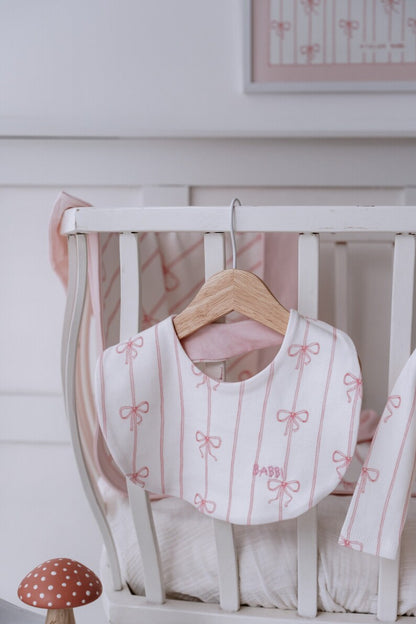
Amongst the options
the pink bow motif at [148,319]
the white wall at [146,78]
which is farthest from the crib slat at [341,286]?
the pink bow motif at [148,319]

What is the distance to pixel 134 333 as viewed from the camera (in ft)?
2.85

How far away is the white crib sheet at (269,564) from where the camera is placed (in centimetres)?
85

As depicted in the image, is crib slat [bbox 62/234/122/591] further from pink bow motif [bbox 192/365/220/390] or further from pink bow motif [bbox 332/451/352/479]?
pink bow motif [bbox 332/451/352/479]

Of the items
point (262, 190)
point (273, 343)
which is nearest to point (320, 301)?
point (262, 190)

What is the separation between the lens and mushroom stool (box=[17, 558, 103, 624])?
2.57ft

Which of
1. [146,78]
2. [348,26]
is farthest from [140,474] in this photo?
[348,26]

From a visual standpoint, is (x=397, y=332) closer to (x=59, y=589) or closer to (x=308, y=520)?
(x=308, y=520)

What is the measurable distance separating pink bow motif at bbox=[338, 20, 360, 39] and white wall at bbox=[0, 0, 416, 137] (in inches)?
4.9

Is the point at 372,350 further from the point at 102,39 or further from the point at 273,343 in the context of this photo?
the point at 102,39

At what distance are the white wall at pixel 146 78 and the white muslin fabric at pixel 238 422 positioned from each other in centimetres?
77

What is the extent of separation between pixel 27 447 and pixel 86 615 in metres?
0.37

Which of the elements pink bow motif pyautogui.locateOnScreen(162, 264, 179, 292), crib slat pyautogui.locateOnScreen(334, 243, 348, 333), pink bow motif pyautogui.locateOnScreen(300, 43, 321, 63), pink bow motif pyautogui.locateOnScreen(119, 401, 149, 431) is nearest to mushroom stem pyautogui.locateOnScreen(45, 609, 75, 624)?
pink bow motif pyautogui.locateOnScreen(119, 401, 149, 431)

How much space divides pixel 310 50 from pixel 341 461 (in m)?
0.99

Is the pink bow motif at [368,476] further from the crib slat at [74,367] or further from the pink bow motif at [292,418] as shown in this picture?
the crib slat at [74,367]
